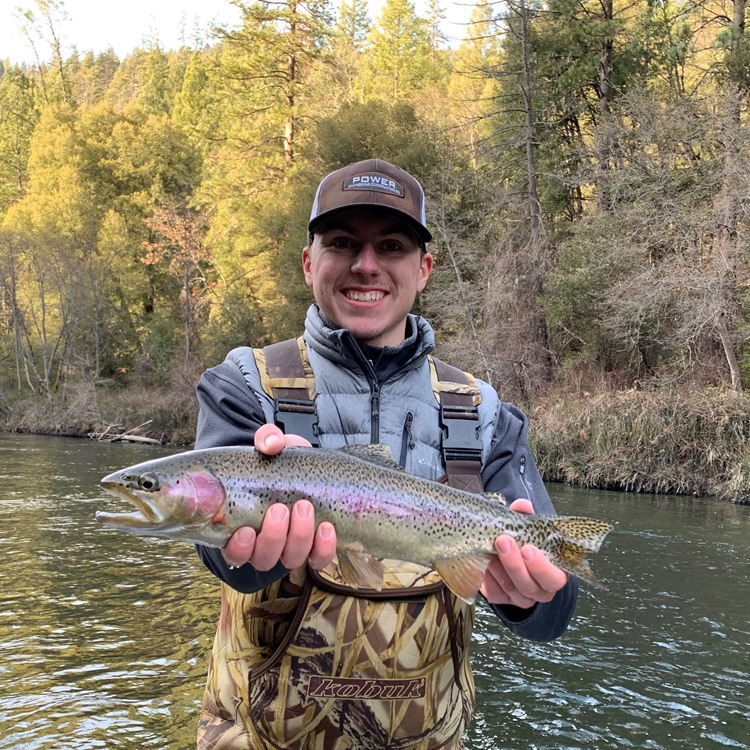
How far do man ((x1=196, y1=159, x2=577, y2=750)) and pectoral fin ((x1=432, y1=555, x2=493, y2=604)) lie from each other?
0.07 m

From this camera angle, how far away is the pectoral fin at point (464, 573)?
92.4 inches

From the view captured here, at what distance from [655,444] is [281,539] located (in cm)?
1776

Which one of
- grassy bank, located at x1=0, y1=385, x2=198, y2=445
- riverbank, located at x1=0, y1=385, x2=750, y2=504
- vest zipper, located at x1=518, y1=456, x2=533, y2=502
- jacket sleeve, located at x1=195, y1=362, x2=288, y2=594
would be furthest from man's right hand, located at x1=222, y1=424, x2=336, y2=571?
grassy bank, located at x1=0, y1=385, x2=198, y2=445

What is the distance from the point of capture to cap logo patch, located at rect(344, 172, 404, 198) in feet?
8.86

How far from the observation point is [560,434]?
19.8m

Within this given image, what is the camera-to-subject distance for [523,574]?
2.36m

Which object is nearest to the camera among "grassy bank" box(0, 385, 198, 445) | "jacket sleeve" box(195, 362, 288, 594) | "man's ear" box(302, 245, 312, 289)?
"jacket sleeve" box(195, 362, 288, 594)

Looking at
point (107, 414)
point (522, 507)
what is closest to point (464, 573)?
point (522, 507)

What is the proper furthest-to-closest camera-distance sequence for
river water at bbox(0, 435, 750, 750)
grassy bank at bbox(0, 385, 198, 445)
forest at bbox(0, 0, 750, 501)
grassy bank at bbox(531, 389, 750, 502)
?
grassy bank at bbox(0, 385, 198, 445) < forest at bbox(0, 0, 750, 501) < grassy bank at bbox(531, 389, 750, 502) < river water at bbox(0, 435, 750, 750)

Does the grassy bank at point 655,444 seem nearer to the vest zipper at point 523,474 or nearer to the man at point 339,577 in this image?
the vest zipper at point 523,474

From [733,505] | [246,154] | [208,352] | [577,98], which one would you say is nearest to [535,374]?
[733,505]

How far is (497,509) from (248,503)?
837 millimetres

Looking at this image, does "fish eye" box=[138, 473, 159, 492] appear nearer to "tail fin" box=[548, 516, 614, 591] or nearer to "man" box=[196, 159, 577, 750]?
"man" box=[196, 159, 577, 750]

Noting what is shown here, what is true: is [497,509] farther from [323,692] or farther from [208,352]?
[208,352]
